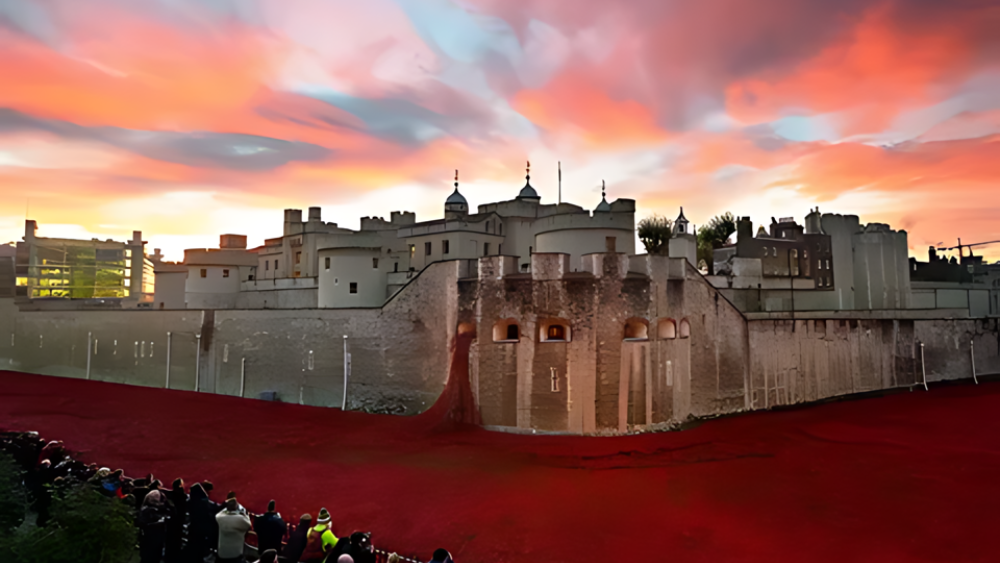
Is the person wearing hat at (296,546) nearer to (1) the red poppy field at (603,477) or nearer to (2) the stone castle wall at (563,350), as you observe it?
(1) the red poppy field at (603,477)

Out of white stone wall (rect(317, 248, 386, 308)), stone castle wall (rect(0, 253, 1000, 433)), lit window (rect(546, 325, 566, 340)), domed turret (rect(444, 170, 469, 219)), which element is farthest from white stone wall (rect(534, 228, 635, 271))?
domed turret (rect(444, 170, 469, 219))

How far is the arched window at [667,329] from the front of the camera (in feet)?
65.6

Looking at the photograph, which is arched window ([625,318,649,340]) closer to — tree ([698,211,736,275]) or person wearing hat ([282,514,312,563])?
person wearing hat ([282,514,312,563])

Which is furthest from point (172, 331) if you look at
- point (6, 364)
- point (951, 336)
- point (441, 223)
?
point (951, 336)

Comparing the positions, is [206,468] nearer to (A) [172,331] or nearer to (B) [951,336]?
(A) [172,331]

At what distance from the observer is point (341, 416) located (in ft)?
74.2

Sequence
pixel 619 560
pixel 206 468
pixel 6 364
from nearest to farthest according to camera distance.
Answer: pixel 619 560
pixel 206 468
pixel 6 364

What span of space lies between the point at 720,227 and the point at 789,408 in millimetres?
42184

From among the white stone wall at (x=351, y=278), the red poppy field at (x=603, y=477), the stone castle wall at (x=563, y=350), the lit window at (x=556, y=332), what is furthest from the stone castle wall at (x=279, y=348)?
the lit window at (x=556, y=332)

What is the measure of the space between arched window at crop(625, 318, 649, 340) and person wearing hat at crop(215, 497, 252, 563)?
14.2 meters

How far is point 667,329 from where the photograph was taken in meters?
20.3

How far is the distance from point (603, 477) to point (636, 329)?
22.8 feet

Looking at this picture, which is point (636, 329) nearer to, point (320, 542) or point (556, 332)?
point (556, 332)

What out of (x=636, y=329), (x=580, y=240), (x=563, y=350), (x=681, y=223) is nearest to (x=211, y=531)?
(x=563, y=350)
